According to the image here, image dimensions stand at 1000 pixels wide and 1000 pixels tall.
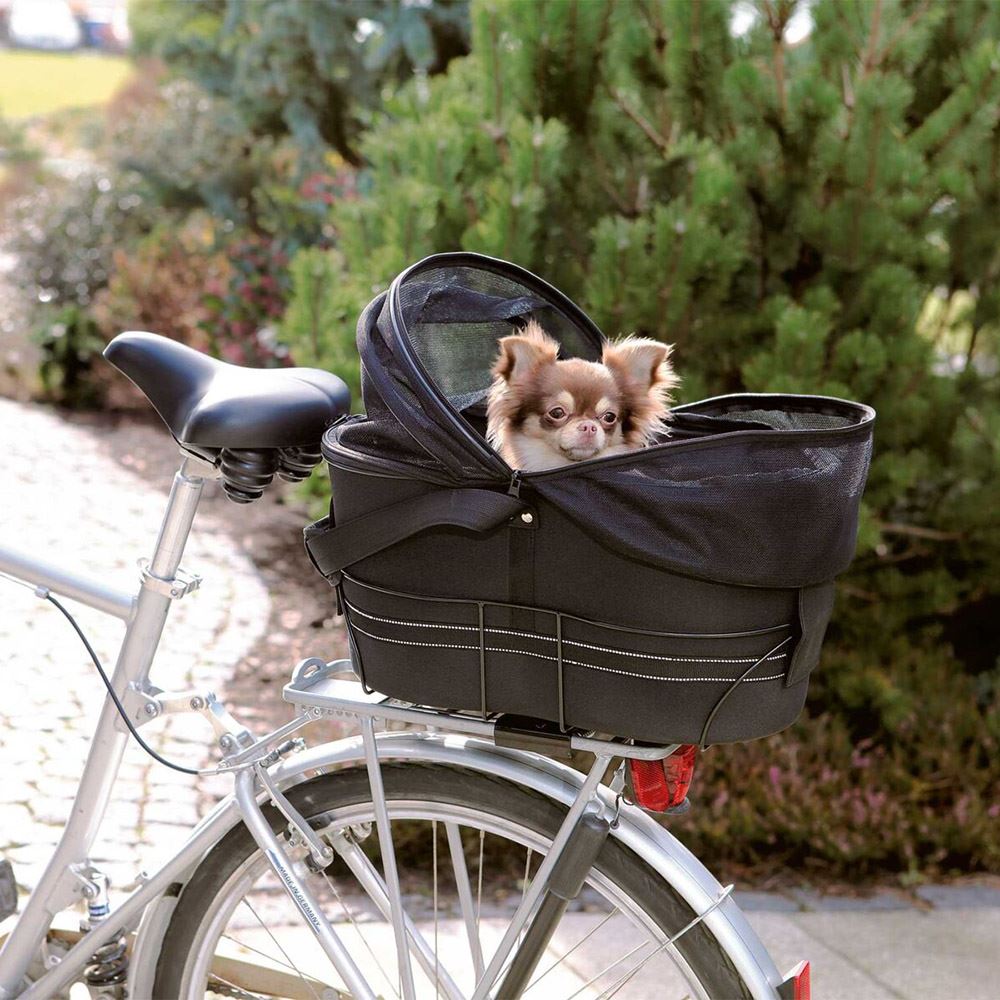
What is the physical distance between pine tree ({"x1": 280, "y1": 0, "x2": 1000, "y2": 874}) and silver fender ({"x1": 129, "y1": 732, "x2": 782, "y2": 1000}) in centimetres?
194

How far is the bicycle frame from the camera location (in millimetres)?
1771

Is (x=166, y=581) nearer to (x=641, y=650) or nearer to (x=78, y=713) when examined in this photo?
(x=641, y=650)

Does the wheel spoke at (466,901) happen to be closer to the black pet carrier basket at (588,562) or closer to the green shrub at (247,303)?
the black pet carrier basket at (588,562)

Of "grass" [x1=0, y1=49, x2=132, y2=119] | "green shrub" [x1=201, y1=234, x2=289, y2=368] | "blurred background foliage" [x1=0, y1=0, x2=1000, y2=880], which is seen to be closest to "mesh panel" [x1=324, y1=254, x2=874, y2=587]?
"blurred background foliage" [x1=0, y1=0, x2=1000, y2=880]

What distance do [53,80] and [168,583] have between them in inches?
1421

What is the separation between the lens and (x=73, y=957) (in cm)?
212

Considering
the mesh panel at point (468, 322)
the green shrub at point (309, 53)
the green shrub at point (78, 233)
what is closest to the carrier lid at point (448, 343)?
the mesh panel at point (468, 322)


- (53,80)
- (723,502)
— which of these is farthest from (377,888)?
(53,80)

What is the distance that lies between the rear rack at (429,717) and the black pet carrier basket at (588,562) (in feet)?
0.21

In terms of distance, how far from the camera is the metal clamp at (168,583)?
6.77 ft

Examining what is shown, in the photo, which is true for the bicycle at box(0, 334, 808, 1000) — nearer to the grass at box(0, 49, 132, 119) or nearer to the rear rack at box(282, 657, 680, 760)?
the rear rack at box(282, 657, 680, 760)

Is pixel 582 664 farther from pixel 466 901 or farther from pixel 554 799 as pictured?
pixel 466 901

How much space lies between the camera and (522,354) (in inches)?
78.2

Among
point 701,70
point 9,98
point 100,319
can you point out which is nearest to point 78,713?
point 701,70
